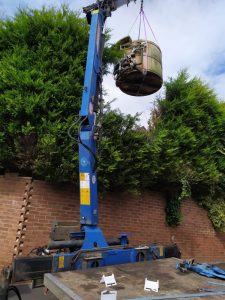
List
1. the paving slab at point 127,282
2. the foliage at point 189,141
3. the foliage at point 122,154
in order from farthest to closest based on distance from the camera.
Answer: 1. the foliage at point 189,141
2. the foliage at point 122,154
3. the paving slab at point 127,282

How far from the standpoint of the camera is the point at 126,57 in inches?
225

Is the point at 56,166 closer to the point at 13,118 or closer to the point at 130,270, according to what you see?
the point at 13,118

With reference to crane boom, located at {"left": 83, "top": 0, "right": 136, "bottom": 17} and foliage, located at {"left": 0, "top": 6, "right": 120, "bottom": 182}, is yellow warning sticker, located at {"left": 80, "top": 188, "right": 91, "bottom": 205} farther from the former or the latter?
crane boom, located at {"left": 83, "top": 0, "right": 136, "bottom": 17}

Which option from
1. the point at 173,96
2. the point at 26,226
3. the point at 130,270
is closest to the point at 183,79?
the point at 173,96

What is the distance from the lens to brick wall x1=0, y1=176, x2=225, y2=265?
226 inches

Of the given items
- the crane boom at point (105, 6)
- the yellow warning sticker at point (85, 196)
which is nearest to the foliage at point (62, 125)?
the yellow warning sticker at point (85, 196)

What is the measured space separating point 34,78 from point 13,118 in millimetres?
872

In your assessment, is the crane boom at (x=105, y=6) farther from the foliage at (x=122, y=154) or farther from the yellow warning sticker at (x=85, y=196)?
the yellow warning sticker at (x=85, y=196)

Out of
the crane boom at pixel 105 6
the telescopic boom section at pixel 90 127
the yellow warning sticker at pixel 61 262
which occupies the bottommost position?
the yellow warning sticker at pixel 61 262

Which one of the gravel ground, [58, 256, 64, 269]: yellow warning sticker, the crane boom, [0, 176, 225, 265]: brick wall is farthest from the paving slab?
the crane boom

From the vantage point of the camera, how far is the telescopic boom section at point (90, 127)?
438cm

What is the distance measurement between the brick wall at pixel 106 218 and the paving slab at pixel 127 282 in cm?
270

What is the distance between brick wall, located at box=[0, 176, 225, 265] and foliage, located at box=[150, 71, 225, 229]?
45cm

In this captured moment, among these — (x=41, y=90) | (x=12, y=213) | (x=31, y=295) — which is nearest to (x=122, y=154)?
(x=41, y=90)
